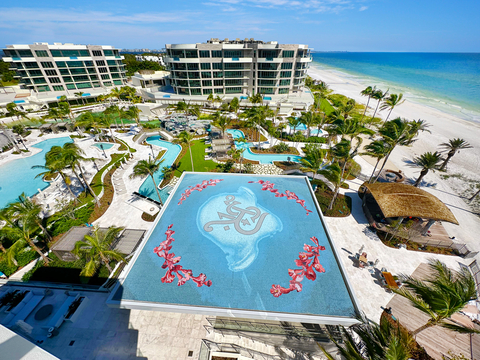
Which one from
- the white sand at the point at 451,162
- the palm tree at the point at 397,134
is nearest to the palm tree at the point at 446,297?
the white sand at the point at 451,162

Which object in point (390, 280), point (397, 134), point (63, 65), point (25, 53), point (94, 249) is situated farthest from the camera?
point (63, 65)

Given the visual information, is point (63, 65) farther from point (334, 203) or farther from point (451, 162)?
point (451, 162)

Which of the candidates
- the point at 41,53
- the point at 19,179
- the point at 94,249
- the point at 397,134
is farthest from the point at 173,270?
the point at 41,53

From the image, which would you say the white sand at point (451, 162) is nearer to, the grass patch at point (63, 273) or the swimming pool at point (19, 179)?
the grass patch at point (63, 273)

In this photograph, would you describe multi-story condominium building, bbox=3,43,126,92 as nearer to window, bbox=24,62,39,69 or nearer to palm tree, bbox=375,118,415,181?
window, bbox=24,62,39,69

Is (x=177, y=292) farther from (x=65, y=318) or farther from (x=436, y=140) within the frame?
(x=436, y=140)

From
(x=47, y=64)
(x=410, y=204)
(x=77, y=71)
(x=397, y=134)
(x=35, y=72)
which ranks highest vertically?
(x=47, y=64)
